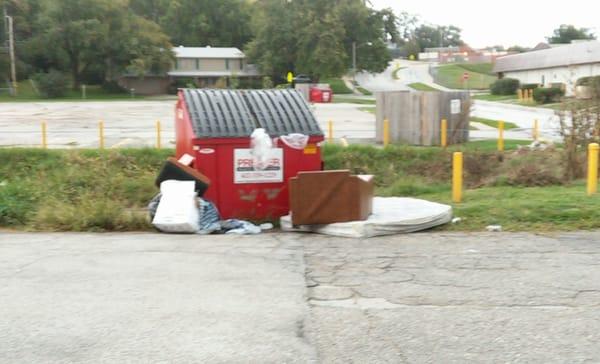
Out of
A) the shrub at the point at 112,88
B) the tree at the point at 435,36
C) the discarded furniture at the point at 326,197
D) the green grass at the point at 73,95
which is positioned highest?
the tree at the point at 435,36

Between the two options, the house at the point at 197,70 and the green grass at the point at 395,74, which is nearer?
the house at the point at 197,70

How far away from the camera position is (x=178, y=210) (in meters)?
8.97

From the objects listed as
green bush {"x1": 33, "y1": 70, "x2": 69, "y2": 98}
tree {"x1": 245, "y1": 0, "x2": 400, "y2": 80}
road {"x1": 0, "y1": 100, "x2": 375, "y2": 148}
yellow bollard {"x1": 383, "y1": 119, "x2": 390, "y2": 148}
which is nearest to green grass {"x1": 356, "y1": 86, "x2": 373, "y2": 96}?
tree {"x1": 245, "y1": 0, "x2": 400, "y2": 80}

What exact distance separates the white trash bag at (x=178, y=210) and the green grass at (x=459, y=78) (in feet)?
217

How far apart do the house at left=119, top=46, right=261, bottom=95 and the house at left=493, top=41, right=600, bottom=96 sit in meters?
28.3

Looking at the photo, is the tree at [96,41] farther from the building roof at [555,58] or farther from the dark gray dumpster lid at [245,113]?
the dark gray dumpster lid at [245,113]

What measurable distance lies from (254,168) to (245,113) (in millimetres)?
966

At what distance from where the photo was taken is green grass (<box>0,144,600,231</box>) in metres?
9.40

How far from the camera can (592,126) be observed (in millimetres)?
13250

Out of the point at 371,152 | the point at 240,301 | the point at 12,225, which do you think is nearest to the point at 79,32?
the point at 371,152

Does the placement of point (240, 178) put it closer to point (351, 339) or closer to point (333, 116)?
point (351, 339)

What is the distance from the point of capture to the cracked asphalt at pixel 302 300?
455 centimetres

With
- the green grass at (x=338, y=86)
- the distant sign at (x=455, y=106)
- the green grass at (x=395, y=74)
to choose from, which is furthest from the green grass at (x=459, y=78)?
the distant sign at (x=455, y=106)

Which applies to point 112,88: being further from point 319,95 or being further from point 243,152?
point 243,152
